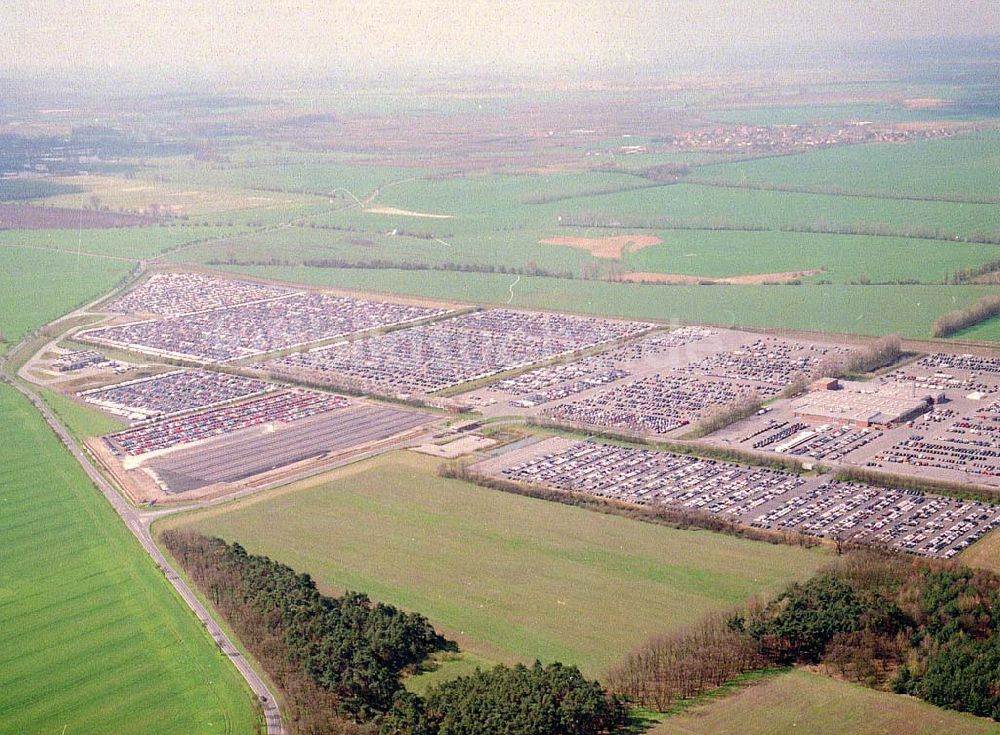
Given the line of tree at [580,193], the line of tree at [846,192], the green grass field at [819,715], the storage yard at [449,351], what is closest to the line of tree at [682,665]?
the green grass field at [819,715]

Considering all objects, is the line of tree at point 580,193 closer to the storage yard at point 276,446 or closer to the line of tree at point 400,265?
the line of tree at point 400,265

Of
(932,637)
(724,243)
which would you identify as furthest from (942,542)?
(724,243)

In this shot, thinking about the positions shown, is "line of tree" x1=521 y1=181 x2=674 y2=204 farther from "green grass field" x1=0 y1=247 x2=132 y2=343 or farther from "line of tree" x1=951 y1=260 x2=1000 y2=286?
"line of tree" x1=951 y1=260 x2=1000 y2=286

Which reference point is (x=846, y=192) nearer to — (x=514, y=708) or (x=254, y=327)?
(x=254, y=327)

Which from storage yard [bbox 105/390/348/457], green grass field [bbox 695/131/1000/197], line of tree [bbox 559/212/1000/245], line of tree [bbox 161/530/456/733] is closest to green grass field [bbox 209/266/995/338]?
line of tree [bbox 559/212/1000/245]

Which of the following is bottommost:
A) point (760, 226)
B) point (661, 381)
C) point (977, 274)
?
point (661, 381)

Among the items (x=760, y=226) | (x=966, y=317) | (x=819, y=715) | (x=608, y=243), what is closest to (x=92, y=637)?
(x=819, y=715)
